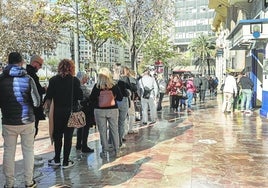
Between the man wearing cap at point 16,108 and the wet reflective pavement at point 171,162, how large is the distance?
0.67 m

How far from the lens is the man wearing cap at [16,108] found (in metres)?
5.37

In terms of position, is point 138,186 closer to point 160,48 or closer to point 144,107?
point 144,107

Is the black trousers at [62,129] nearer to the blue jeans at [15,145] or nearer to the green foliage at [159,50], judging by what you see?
the blue jeans at [15,145]

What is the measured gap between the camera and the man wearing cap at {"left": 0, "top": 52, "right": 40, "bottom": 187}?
5.37m

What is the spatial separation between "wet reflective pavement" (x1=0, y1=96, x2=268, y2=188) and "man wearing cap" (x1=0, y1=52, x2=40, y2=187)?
2.19ft

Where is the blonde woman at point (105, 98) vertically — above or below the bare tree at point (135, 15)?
A: below

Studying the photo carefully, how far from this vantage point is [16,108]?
17.6ft

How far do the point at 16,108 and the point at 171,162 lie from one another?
317 centimetres

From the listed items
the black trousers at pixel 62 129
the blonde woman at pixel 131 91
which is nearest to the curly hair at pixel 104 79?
the black trousers at pixel 62 129

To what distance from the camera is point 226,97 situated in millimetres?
16766

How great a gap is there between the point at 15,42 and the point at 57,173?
30190 millimetres

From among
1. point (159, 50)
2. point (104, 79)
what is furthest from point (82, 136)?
point (159, 50)

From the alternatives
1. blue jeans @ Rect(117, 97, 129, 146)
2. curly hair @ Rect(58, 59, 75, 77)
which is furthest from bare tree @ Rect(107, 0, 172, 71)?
curly hair @ Rect(58, 59, 75, 77)

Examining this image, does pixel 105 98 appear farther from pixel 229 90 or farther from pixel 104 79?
pixel 229 90
